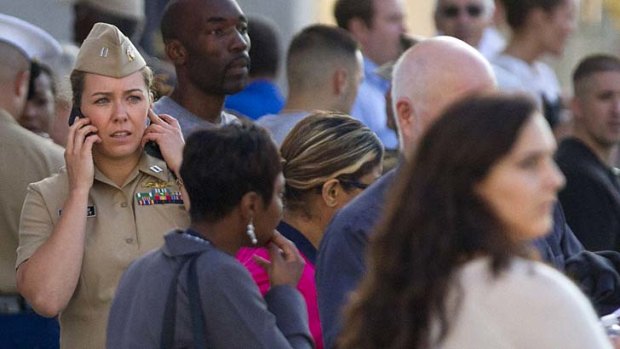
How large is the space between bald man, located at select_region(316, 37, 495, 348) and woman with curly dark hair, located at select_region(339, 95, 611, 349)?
1065 millimetres

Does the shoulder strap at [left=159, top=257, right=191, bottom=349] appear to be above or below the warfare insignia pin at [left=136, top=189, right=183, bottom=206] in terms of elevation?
above

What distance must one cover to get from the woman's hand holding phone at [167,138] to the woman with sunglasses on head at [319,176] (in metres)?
0.34

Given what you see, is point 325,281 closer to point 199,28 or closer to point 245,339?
point 245,339

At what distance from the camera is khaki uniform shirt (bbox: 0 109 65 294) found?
6145 millimetres

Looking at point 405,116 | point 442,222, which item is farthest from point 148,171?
point 442,222

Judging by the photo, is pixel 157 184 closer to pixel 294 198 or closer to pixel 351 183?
pixel 294 198

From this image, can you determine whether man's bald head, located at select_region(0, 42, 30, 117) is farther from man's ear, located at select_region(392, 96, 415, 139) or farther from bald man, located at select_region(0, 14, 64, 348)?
man's ear, located at select_region(392, 96, 415, 139)

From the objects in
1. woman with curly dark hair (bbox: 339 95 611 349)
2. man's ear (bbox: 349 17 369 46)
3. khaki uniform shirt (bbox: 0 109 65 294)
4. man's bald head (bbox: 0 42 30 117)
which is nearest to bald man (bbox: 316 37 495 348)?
woman with curly dark hair (bbox: 339 95 611 349)

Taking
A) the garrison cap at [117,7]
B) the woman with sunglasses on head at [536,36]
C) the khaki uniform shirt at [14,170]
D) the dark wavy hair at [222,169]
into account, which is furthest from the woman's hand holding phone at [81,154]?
the woman with sunglasses on head at [536,36]

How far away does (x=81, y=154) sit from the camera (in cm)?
513

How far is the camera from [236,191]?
4398 mm

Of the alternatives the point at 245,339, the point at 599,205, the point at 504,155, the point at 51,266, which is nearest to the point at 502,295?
the point at 504,155

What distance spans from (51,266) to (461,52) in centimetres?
141

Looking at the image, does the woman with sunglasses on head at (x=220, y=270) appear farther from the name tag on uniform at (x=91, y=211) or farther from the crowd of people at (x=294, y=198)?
the name tag on uniform at (x=91, y=211)
